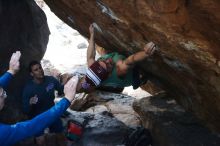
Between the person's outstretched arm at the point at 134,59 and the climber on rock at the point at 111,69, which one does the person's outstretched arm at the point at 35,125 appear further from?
the person's outstretched arm at the point at 134,59

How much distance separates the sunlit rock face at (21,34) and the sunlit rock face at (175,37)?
186 centimetres

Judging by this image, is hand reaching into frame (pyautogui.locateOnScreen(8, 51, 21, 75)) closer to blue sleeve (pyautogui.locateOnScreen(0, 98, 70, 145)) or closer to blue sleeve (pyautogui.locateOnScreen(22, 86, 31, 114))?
blue sleeve (pyautogui.locateOnScreen(22, 86, 31, 114))

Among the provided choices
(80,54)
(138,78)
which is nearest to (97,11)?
(138,78)

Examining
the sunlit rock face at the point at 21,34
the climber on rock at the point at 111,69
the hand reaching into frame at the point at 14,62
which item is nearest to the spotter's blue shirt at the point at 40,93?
the sunlit rock face at the point at 21,34

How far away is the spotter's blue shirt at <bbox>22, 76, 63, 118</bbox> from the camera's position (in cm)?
726

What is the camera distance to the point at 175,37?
199 inches

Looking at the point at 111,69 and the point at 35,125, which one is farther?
the point at 111,69

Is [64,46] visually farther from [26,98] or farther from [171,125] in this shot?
[171,125]

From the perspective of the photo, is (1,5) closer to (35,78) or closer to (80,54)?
(35,78)

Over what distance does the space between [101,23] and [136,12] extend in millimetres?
1738

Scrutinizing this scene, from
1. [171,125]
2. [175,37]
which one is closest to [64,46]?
[171,125]

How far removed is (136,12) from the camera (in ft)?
17.3

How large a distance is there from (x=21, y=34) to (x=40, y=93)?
290 centimetres

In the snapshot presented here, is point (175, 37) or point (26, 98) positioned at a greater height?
point (175, 37)
